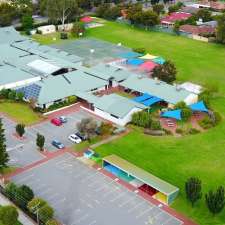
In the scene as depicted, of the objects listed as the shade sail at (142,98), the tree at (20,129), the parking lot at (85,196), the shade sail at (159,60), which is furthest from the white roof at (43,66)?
the parking lot at (85,196)

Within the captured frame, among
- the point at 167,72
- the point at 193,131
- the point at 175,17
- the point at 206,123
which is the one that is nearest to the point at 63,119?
the point at 193,131

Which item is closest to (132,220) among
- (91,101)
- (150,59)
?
(91,101)

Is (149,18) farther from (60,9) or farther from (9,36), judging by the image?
(9,36)

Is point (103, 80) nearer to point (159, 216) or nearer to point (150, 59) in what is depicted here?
point (150, 59)

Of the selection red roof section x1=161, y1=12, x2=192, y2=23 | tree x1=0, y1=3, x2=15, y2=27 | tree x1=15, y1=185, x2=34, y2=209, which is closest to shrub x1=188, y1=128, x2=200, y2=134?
tree x1=15, y1=185, x2=34, y2=209

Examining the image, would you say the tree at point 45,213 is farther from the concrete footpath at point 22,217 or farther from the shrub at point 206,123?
the shrub at point 206,123

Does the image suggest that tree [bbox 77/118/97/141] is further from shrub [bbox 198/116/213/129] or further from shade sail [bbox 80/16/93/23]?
shade sail [bbox 80/16/93/23]
